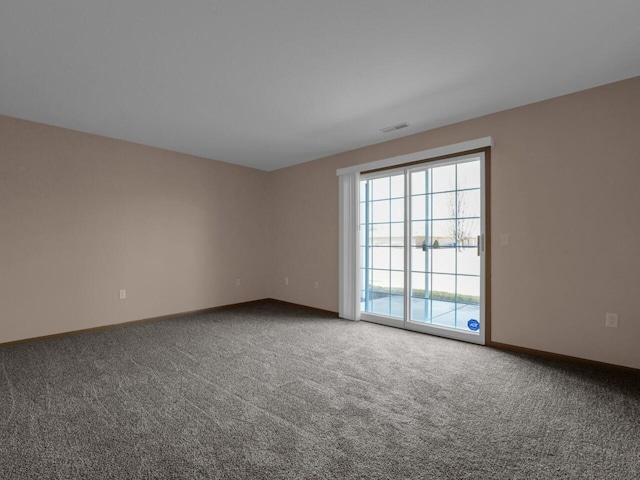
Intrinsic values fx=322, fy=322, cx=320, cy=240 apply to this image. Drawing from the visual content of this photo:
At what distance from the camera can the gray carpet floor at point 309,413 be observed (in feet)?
5.63

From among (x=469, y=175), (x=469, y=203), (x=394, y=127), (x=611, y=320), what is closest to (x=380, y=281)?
(x=469, y=203)

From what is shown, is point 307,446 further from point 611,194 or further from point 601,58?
point 601,58

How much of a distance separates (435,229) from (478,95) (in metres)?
1.66

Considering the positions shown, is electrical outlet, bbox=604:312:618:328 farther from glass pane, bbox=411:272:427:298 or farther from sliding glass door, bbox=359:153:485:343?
glass pane, bbox=411:272:427:298

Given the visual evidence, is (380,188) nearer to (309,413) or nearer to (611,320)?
(611,320)

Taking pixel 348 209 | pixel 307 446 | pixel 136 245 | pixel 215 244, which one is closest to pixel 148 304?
pixel 136 245

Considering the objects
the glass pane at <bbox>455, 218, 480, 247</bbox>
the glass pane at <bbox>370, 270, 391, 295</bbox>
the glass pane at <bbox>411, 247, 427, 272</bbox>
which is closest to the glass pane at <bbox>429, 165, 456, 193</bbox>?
the glass pane at <bbox>455, 218, 480, 247</bbox>

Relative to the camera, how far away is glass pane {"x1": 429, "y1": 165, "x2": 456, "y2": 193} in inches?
159

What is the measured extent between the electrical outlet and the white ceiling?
2.09 metres

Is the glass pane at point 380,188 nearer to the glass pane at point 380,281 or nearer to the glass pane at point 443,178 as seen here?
the glass pane at point 443,178

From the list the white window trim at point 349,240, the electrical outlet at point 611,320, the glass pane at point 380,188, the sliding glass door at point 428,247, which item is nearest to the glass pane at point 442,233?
the sliding glass door at point 428,247

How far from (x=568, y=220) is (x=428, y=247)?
1520mm

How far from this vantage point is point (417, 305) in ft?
14.3

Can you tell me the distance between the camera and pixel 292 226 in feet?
19.5
